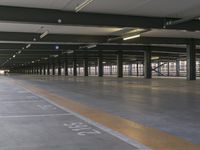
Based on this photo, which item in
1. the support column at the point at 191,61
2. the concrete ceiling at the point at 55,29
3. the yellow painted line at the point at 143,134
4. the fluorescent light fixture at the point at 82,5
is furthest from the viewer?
the support column at the point at 191,61

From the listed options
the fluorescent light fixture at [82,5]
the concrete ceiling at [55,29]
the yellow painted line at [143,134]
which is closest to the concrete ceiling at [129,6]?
the fluorescent light fixture at [82,5]

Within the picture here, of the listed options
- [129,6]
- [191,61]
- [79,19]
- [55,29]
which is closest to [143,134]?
[129,6]

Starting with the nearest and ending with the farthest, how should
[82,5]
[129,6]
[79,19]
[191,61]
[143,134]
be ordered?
[143,134]
[82,5]
[129,6]
[79,19]
[191,61]

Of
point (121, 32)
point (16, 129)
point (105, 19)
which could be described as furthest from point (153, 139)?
point (121, 32)

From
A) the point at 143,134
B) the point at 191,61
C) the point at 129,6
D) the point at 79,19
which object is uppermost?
the point at 129,6

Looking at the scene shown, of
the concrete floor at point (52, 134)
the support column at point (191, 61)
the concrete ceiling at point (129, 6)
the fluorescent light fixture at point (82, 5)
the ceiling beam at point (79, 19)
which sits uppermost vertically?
the concrete ceiling at point (129, 6)

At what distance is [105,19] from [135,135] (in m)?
15.7

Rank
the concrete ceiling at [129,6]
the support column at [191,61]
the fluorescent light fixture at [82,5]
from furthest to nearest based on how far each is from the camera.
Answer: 1. the support column at [191,61]
2. the concrete ceiling at [129,6]
3. the fluorescent light fixture at [82,5]

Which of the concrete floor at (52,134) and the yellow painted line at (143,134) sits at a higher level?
the concrete floor at (52,134)

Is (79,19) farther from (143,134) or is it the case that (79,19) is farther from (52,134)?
(143,134)

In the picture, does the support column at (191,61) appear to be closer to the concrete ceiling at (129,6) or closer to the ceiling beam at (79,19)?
the ceiling beam at (79,19)

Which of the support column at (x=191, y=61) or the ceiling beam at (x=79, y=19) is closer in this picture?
the ceiling beam at (x=79, y=19)


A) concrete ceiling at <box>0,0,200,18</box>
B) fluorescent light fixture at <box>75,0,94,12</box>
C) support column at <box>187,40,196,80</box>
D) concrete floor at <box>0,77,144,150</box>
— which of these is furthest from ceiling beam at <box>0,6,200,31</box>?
support column at <box>187,40,196,80</box>

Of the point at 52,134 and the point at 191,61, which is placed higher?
the point at 191,61
